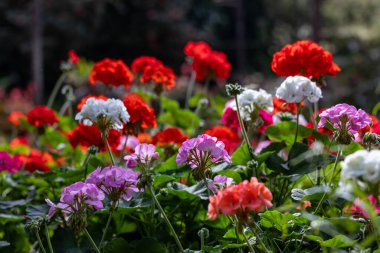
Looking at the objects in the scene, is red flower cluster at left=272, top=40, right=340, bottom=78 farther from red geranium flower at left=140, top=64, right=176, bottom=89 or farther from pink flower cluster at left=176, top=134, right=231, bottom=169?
red geranium flower at left=140, top=64, right=176, bottom=89

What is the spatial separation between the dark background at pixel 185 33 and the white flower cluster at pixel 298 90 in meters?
7.73

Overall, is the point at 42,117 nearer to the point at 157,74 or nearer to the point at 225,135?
the point at 157,74

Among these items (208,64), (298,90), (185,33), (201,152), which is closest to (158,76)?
(208,64)

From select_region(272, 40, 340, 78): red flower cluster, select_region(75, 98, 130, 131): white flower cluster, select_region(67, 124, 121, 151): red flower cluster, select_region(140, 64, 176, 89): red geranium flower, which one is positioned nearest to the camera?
select_region(75, 98, 130, 131): white flower cluster

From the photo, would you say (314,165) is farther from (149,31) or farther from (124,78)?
(149,31)

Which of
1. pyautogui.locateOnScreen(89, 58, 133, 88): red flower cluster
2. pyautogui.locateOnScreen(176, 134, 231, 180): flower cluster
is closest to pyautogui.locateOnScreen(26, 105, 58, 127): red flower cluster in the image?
pyautogui.locateOnScreen(89, 58, 133, 88): red flower cluster

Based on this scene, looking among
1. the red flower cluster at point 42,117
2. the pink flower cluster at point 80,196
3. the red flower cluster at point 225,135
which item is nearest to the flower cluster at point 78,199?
the pink flower cluster at point 80,196

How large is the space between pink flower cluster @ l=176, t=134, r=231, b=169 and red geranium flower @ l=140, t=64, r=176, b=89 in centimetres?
133

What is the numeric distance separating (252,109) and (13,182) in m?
0.97

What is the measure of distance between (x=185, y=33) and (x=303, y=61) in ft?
31.7

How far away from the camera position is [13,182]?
98.4 inches

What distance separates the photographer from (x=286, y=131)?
2107 millimetres

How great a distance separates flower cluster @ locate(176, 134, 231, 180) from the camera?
1500mm

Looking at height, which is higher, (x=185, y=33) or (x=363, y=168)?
(x=363, y=168)
